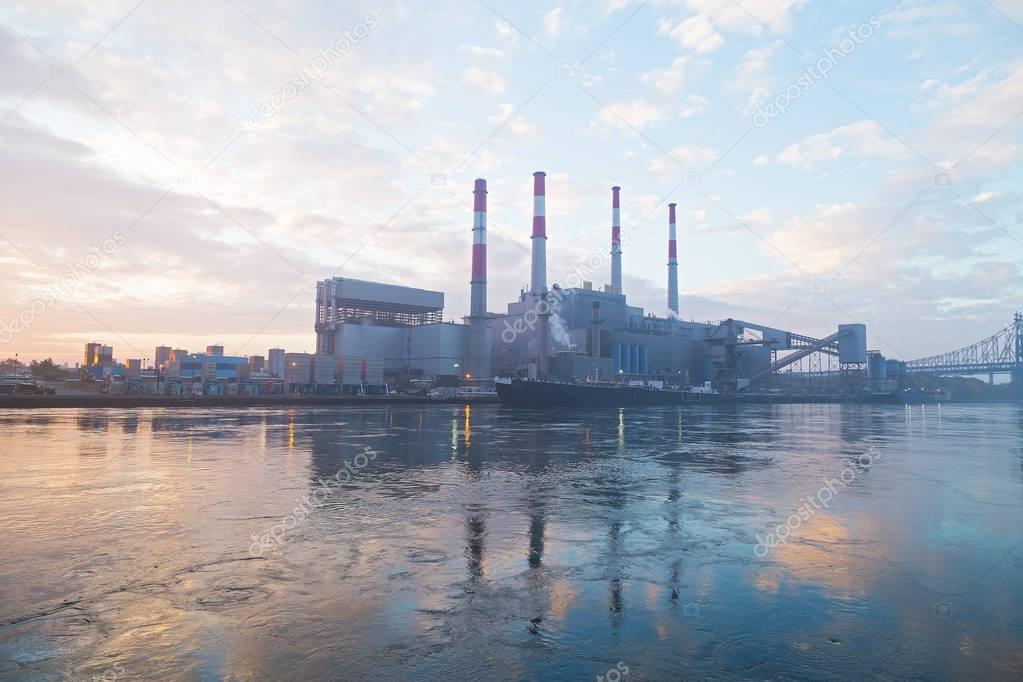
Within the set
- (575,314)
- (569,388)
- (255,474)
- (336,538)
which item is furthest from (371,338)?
(336,538)

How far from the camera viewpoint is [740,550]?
9.08 metres

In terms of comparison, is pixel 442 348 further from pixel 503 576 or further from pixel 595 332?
pixel 503 576

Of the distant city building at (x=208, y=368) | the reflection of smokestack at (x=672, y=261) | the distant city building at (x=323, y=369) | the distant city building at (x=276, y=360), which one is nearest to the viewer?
the distant city building at (x=323, y=369)

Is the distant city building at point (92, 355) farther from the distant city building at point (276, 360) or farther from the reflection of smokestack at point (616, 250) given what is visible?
the reflection of smokestack at point (616, 250)

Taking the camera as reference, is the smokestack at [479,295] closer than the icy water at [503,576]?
No

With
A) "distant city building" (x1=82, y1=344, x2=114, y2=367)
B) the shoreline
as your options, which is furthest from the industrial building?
"distant city building" (x1=82, y1=344, x2=114, y2=367)

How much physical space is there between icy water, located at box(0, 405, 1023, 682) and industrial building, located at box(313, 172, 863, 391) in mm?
83859

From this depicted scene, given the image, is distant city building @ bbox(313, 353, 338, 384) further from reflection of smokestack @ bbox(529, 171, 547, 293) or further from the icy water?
the icy water

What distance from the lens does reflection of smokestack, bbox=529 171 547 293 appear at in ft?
341

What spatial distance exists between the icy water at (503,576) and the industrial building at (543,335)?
8386 cm

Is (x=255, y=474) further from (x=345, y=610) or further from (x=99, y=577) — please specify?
(x=345, y=610)

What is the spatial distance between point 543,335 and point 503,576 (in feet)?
307

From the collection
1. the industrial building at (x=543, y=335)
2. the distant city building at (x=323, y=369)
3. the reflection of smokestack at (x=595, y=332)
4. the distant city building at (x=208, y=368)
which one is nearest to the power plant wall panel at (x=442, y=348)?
the industrial building at (x=543, y=335)

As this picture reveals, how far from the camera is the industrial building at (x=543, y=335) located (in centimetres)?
10512
